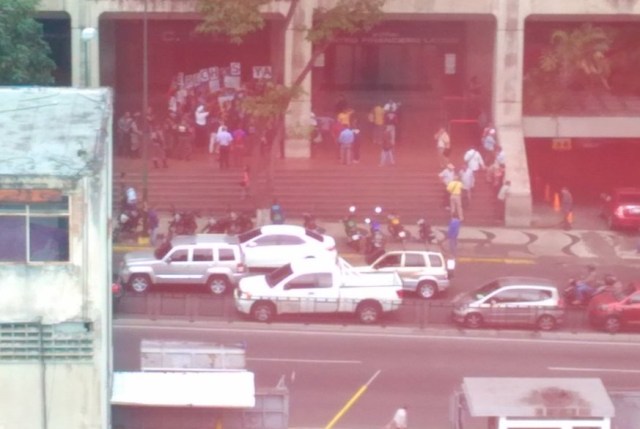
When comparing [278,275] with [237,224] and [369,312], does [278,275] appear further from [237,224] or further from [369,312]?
[237,224]

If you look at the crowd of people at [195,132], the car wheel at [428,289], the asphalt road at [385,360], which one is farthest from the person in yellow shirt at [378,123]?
the asphalt road at [385,360]

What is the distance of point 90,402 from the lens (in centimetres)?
1884

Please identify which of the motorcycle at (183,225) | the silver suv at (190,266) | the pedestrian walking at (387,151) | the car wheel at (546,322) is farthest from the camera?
the pedestrian walking at (387,151)

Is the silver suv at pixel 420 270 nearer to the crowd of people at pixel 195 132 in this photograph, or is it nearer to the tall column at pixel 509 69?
the crowd of people at pixel 195 132

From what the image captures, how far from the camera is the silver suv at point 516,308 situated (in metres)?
31.7

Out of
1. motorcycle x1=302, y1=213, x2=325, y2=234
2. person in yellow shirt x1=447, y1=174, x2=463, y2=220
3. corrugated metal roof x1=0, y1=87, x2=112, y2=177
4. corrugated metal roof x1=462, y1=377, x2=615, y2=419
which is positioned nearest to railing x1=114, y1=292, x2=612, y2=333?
motorcycle x1=302, y1=213, x2=325, y2=234

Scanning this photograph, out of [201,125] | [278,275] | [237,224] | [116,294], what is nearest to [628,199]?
[237,224]

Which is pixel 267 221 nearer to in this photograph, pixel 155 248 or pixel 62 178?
pixel 155 248

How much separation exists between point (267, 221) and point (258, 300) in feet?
28.9

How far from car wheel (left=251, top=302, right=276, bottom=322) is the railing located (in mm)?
230

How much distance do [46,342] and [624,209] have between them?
26.0m

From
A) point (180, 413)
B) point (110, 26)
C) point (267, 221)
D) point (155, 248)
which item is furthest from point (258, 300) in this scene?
point (110, 26)

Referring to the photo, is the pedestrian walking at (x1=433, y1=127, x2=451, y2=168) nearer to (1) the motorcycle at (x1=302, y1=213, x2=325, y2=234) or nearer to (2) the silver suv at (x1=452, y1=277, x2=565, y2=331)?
(1) the motorcycle at (x1=302, y1=213, x2=325, y2=234)

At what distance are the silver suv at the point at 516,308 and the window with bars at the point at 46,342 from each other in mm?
14297
